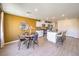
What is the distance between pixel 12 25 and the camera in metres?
3.71

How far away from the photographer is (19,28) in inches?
134

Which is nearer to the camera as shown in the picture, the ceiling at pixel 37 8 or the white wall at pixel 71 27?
the ceiling at pixel 37 8

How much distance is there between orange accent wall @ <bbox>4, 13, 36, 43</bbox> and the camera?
11.3 ft

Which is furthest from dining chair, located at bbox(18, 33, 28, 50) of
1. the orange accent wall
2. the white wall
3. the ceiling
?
the white wall

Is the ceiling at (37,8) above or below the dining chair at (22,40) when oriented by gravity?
above

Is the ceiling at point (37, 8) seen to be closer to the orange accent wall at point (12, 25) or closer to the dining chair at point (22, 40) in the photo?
the orange accent wall at point (12, 25)

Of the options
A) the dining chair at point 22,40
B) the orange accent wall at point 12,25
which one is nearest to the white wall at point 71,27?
the dining chair at point 22,40

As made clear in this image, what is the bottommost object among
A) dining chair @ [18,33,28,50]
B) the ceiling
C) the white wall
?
dining chair @ [18,33,28,50]

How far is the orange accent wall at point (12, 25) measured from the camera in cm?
346

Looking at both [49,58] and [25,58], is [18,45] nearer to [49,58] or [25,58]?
[25,58]

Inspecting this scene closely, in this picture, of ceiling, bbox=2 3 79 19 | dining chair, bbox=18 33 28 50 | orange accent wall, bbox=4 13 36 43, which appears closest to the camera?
ceiling, bbox=2 3 79 19

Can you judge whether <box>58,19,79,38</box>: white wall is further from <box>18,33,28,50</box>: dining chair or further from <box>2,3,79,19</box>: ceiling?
<box>18,33,28,50</box>: dining chair

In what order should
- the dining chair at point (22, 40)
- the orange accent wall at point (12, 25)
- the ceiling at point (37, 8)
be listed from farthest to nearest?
the dining chair at point (22, 40) < the orange accent wall at point (12, 25) < the ceiling at point (37, 8)

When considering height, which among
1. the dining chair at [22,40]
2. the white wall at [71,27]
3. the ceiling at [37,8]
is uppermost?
the ceiling at [37,8]
